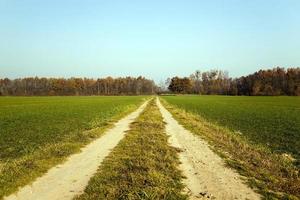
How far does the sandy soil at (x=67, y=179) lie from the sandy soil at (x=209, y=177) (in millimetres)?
3309

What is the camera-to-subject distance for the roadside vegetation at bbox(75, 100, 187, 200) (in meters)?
8.78

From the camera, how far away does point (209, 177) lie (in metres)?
10.6

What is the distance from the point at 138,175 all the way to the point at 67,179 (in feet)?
7.45

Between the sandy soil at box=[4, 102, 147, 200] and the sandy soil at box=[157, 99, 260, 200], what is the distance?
10.9 feet

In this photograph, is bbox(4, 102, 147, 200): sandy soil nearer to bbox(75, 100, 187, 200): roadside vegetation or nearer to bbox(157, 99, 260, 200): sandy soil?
bbox(75, 100, 187, 200): roadside vegetation

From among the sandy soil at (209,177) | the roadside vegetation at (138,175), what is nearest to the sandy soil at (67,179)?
the roadside vegetation at (138,175)

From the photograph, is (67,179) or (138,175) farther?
(138,175)

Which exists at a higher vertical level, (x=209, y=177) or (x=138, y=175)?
(x=138, y=175)

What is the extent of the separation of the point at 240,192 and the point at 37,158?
8279mm

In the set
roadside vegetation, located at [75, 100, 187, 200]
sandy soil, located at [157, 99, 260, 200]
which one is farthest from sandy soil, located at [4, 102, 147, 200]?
sandy soil, located at [157, 99, 260, 200]

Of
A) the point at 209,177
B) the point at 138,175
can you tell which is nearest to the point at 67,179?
the point at 138,175

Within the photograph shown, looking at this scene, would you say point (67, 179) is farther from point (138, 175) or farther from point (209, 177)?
point (209, 177)

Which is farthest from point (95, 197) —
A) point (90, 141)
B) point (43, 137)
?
point (43, 137)

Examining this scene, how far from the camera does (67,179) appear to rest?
33.8ft
